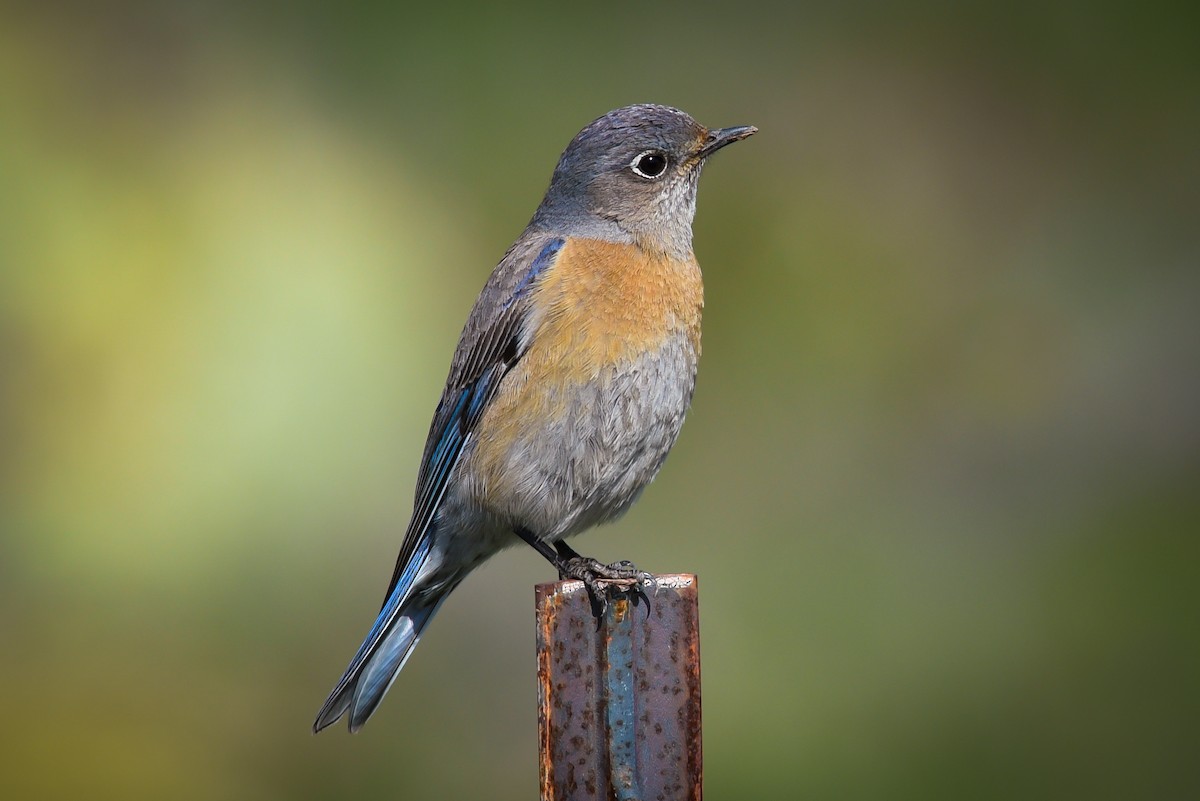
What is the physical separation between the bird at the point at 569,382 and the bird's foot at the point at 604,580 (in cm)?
2

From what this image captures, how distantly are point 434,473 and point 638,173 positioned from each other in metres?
1.31

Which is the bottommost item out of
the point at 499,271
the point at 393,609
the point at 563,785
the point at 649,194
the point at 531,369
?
the point at 563,785

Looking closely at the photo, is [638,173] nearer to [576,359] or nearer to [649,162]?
[649,162]

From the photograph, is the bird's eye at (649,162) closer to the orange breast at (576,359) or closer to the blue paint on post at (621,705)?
the orange breast at (576,359)

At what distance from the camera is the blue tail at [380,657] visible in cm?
414

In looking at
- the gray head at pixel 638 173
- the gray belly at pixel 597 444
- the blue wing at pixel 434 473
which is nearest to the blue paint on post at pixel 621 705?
the gray belly at pixel 597 444

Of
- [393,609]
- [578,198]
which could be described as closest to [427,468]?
[393,609]

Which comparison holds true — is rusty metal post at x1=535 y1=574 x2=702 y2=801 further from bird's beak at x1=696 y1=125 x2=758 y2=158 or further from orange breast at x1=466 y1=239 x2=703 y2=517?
bird's beak at x1=696 y1=125 x2=758 y2=158

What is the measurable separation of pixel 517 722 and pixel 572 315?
3.05 meters

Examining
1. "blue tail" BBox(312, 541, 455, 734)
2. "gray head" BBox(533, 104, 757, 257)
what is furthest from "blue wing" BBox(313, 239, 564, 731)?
"gray head" BBox(533, 104, 757, 257)

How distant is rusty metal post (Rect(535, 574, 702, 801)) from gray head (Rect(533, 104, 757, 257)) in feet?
6.33

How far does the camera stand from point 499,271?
4473 mm

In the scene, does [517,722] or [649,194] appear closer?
[649,194]

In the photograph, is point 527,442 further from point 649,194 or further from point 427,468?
point 649,194
